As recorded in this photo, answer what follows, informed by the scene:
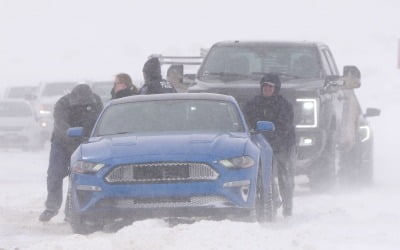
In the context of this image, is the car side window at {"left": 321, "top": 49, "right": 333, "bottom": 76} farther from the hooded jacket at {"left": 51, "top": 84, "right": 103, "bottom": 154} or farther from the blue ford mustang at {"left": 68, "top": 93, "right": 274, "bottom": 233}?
the blue ford mustang at {"left": 68, "top": 93, "right": 274, "bottom": 233}

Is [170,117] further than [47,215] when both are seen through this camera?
No

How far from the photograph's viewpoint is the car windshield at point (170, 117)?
1206cm

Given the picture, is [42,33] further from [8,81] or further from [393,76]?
[393,76]

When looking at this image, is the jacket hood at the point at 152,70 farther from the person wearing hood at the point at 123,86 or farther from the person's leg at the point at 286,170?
the person's leg at the point at 286,170

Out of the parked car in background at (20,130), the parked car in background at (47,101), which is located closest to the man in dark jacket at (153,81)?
the parked car in background at (20,130)

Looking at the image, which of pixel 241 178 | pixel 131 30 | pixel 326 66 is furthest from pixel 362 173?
pixel 131 30

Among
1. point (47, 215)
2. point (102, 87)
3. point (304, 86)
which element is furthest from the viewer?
point (102, 87)

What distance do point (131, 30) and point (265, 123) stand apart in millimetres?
65486

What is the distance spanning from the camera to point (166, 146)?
36.2 ft

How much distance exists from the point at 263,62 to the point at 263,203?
228 inches

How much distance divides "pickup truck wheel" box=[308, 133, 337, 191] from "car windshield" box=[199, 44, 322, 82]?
986 mm

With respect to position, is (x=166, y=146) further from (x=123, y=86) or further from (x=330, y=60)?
(x=330, y=60)

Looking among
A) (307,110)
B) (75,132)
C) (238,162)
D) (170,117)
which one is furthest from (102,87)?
(238,162)

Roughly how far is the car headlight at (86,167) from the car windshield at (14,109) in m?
21.9
